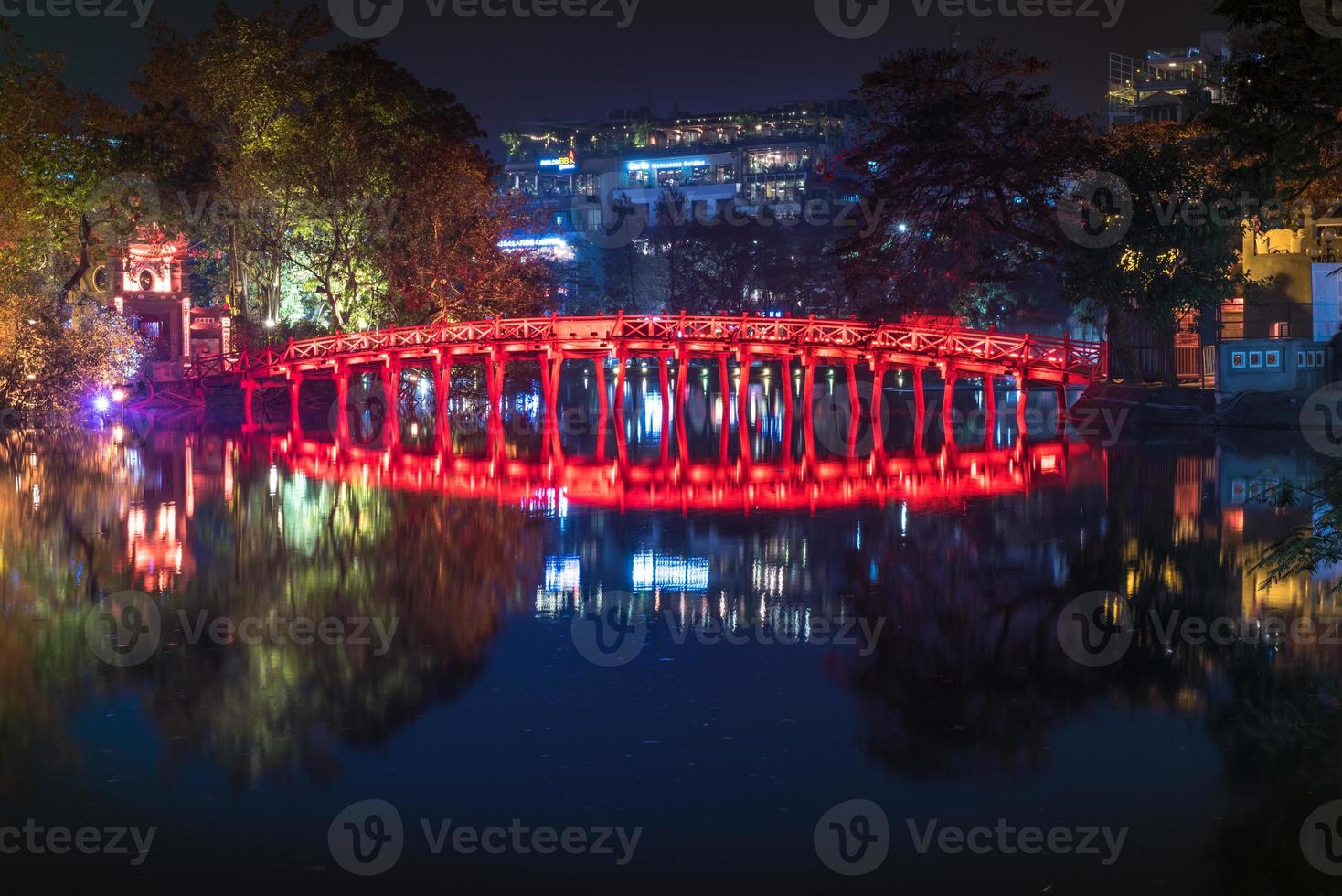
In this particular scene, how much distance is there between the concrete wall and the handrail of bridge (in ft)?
13.0

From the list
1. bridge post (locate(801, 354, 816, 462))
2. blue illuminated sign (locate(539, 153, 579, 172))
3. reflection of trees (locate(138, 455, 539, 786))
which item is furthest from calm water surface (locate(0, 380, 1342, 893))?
blue illuminated sign (locate(539, 153, 579, 172))

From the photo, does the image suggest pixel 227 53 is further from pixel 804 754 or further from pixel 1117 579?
pixel 804 754

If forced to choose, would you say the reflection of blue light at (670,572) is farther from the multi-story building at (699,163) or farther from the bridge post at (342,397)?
the multi-story building at (699,163)

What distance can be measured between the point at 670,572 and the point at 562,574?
4.55ft

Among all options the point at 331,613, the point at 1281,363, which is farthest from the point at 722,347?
the point at 331,613

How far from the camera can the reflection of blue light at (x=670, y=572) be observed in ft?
57.6

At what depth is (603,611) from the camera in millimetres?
16047

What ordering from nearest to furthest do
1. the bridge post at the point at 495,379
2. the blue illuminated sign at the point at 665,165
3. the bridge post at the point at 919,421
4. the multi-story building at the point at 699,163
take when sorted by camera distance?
the bridge post at the point at 919,421 → the bridge post at the point at 495,379 → the multi-story building at the point at 699,163 → the blue illuminated sign at the point at 665,165

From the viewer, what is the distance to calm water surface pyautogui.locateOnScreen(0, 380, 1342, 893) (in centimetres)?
905

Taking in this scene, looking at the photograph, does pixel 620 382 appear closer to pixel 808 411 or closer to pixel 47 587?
pixel 808 411

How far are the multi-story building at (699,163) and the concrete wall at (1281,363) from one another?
11924 centimetres

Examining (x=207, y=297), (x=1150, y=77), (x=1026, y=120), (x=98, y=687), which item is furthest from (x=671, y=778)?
(x=1150, y=77)

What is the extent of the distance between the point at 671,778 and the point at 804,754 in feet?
3.80

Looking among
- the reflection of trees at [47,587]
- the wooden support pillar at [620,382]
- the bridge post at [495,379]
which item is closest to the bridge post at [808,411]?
the wooden support pillar at [620,382]
